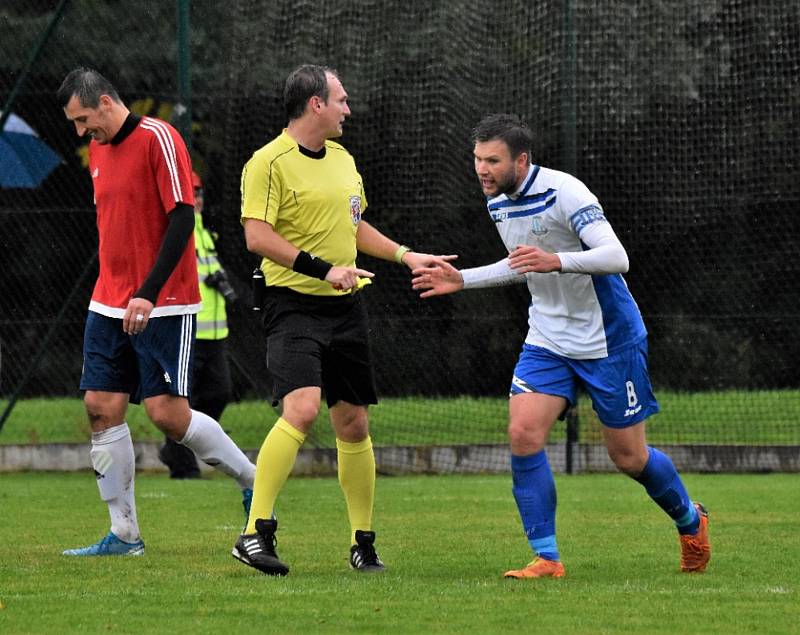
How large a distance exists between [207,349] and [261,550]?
6.36m

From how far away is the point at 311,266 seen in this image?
721cm

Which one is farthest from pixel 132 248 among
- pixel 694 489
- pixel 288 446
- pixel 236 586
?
pixel 694 489

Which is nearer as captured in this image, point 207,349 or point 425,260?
point 425,260

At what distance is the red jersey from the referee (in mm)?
644

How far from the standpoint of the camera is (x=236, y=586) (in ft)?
22.1

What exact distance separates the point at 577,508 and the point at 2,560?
4.23 metres

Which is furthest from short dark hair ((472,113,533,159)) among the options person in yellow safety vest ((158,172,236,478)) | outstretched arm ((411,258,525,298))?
person in yellow safety vest ((158,172,236,478))

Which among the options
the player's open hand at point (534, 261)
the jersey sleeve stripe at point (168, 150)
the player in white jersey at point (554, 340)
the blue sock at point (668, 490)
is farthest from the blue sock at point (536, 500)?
the jersey sleeve stripe at point (168, 150)

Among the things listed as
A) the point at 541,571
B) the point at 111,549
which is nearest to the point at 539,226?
the point at 541,571

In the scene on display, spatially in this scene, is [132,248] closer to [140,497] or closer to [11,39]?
[140,497]

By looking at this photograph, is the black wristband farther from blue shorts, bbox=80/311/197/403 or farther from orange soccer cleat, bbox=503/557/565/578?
orange soccer cleat, bbox=503/557/565/578

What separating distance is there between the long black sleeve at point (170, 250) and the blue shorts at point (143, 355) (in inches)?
11.5

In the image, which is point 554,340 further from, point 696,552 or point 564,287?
point 696,552

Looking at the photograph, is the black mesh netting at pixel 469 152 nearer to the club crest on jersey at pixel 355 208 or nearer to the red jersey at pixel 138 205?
the red jersey at pixel 138 205
